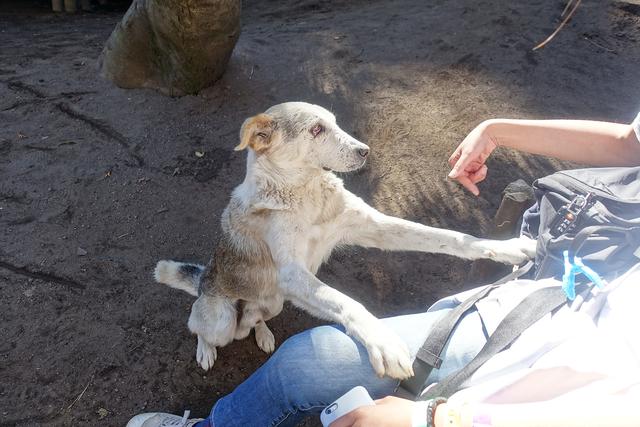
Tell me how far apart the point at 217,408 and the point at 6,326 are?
2.24 metres

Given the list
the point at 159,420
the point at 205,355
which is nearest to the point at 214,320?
the point at 205,355

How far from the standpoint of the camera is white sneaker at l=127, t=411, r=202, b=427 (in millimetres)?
2803

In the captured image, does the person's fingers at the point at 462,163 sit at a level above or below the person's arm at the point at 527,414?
above

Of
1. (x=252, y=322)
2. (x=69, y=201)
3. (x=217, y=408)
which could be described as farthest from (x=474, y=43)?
(x=217, y=408)

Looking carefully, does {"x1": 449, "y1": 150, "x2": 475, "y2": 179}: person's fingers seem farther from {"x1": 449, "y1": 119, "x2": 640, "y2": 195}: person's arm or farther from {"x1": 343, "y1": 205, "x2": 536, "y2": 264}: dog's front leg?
{"x1": 343, "y1": 205, "x2": 536, "y2": 264}: dog's front leg

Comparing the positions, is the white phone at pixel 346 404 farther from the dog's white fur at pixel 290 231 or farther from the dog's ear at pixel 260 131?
the dog's ear at pixel 260 131

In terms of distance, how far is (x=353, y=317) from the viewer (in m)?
2.28

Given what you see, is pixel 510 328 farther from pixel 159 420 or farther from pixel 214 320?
pixel 159 420

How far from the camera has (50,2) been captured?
34.3 feet

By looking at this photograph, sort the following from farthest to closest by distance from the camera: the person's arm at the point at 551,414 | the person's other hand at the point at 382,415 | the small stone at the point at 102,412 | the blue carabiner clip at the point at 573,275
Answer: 1. the small stone at the point at 102,412
2. the blue carabiner clip at the point at 573,275
3. the person's other hand at the point at 382,415
4. the person's arm at the point at 551,414

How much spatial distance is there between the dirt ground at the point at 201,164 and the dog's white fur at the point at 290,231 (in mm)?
542

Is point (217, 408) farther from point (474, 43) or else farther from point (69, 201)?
point (474, 43)

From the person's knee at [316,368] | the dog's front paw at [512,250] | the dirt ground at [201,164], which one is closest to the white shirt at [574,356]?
the person's knee at [316,368]

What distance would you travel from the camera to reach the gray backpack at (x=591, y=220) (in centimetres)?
182
